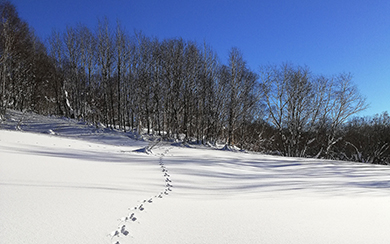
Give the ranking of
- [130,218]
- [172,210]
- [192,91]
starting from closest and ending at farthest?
1. [130,218]
2. [172,210]
3. [192,91]

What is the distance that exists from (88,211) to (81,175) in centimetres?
251

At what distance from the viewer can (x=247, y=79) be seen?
2322cm

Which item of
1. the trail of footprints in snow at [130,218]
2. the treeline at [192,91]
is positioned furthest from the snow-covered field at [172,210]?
the treeline at [192,91]

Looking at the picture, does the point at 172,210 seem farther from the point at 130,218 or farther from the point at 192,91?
the point at 192,91

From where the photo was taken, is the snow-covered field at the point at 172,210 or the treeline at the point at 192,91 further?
the treeline at the point at 192,91

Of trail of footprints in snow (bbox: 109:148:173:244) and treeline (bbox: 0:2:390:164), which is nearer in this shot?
trail of footprints in snow (bbox: 109:148:173:244)

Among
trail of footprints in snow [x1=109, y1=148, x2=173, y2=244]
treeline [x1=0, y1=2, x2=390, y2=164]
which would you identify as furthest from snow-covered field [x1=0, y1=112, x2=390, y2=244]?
treeline [x1=0, y1=2, x2=390, y2=164]

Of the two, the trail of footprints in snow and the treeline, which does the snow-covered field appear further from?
the treeline

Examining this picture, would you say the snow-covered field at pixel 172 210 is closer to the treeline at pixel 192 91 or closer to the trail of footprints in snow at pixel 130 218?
the trail of footprints in snow at pixel 130 218

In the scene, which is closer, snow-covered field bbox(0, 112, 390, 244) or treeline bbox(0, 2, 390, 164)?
snow-covered field bbox(0, 112, 390, 244)

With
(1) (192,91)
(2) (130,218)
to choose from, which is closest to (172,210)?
(2) (130,218)

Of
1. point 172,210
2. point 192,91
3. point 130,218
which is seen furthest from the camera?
point 192,91

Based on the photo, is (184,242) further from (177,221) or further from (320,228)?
(320,228)

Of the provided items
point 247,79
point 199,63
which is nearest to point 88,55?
point 199,63
